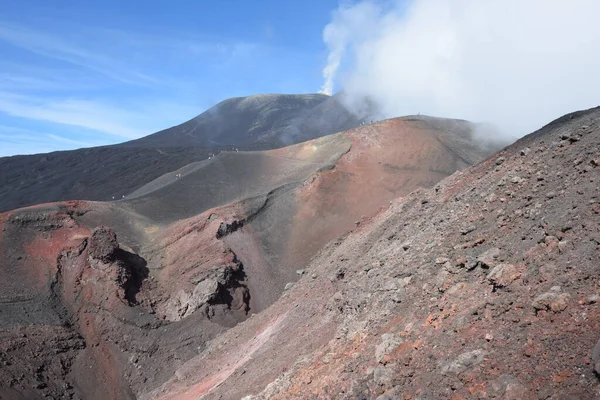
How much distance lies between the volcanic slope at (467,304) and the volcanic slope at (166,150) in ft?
128

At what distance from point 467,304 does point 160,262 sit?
18.2 meters

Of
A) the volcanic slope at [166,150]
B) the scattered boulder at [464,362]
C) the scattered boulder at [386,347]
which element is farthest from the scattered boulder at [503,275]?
the volcanic slope at [166,150]

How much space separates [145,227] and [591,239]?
2285 cm

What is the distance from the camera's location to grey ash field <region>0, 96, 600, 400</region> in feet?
19.3

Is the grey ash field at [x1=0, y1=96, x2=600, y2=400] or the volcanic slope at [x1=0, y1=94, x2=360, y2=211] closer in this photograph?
the grey ash field at [x1=0, y1=96, x2=600, y2=400]

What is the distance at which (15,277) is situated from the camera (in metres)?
19.0

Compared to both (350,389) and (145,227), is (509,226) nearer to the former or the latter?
(350,389)

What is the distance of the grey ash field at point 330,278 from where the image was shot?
589 cm

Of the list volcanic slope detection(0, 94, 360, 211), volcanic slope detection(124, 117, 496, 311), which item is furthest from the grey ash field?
volcanic slope detection(0, 94, 360, 211)

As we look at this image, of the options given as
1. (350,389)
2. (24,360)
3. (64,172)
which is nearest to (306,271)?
(24,360)

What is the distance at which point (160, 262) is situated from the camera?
2230 cm

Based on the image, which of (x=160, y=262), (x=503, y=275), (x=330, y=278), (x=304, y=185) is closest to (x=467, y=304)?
(x=503, y=275)

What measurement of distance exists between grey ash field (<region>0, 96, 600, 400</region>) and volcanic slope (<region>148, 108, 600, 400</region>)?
37mm

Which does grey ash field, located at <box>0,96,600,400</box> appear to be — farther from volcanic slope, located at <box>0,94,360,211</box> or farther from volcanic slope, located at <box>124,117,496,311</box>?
volcanic slope, located at <box>0,94,360,211</box>
